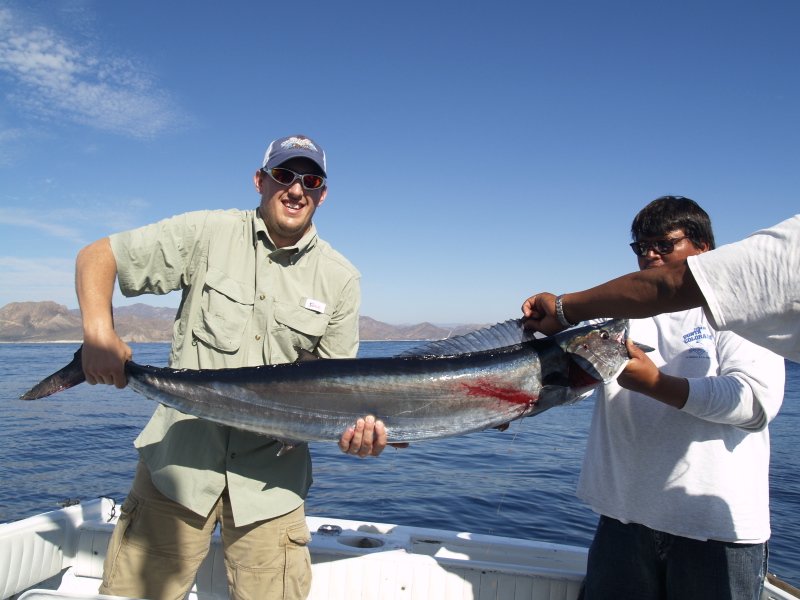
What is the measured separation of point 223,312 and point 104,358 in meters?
0.68

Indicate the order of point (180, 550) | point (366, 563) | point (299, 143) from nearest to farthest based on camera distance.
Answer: point (180, 550), point (299, 143), point (366, 563)

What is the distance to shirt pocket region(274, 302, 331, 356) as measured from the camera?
3.36 metres

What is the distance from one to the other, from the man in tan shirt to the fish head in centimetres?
116

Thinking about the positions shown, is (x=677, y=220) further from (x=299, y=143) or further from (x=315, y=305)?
(x=299, y=143)

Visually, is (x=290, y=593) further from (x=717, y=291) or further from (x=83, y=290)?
(x=717, y=291)

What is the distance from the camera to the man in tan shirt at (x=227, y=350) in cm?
301

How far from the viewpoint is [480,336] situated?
3297 millimetres

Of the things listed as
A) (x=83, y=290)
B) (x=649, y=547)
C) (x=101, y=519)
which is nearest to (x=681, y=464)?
(x=649, y=547)

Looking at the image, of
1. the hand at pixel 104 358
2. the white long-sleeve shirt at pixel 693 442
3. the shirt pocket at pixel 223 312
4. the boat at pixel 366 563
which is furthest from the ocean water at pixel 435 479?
the hand at pixel 104 358

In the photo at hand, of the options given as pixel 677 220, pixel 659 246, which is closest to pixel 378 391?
pixel 659 246

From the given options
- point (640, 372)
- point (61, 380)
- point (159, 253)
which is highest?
point (159, 253)

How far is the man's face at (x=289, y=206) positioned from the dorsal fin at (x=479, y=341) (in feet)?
3.44

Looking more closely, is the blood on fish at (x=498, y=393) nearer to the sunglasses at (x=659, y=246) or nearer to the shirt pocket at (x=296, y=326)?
the shirt pocket at (x=296, y=326)

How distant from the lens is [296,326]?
3379mm
